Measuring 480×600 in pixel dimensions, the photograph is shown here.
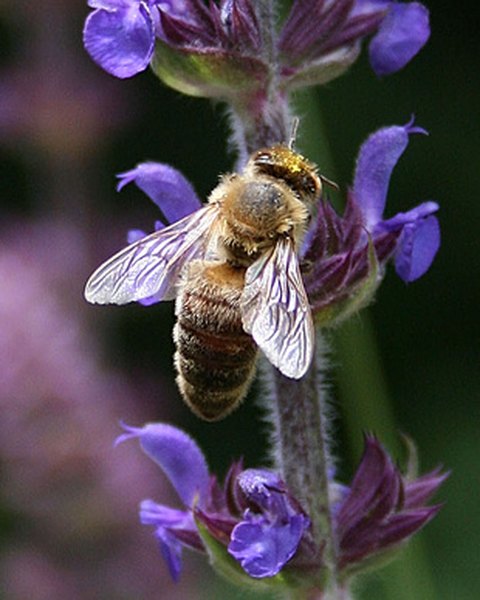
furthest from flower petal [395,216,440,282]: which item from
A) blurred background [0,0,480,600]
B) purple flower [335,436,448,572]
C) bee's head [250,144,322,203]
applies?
blurred background [0,0,480,600]

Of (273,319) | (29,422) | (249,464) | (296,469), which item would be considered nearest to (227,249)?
(273,319)

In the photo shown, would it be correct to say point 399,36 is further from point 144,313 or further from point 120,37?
point 144,313

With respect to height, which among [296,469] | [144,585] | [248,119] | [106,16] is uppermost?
[106,16]

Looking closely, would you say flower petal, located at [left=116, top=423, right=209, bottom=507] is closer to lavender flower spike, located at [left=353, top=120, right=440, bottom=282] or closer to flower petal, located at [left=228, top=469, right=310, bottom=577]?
flower petal, located at [left=228, top=469, right=310, bottom=577]

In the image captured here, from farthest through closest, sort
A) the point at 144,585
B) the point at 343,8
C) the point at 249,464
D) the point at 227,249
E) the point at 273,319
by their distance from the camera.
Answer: the point at 249,464 → the point at 144,585 → the point at 343,8 → the point at 227,249 → the point at 273,319

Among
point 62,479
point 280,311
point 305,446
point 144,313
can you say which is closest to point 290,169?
point 280,311

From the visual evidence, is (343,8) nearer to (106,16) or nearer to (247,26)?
(247,26)
